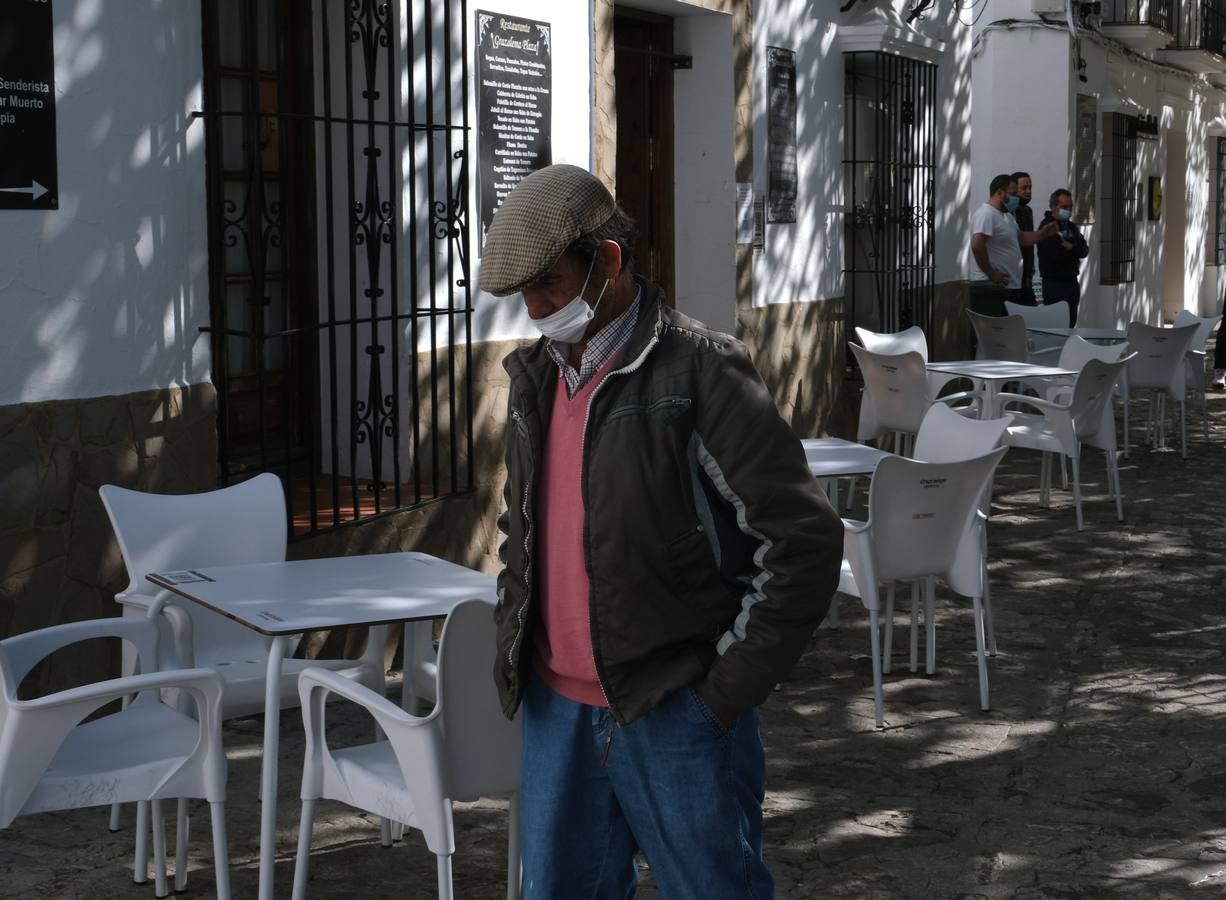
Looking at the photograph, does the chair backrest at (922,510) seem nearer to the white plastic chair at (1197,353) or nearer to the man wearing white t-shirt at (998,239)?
the white plastic chair at (1197,353)

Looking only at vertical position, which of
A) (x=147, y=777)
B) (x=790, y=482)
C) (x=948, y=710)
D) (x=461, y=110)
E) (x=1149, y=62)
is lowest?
(x=948, y=710)

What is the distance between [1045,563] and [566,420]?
5.79 m

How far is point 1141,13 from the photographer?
67.5ft

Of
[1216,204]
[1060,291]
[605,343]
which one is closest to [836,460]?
[605,343]

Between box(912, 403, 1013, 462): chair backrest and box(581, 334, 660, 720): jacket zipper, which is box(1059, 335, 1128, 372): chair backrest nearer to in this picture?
box(912, 403, 1013, 462): chair backrest

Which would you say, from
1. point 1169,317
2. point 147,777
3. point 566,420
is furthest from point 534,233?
point 1169,317

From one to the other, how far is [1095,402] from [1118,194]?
12.6m

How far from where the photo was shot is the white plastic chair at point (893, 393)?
8.74 m

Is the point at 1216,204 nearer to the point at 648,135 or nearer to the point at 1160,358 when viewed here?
the point at 1160,358

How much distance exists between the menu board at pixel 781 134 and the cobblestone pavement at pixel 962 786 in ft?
11.6

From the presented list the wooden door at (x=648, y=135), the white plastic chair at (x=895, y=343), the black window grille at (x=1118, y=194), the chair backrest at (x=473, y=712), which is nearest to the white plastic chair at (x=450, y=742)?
the chair backrest at (x=473, y=712)

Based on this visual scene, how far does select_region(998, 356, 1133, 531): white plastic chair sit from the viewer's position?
8.37 m

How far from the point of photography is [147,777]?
11.3 ft

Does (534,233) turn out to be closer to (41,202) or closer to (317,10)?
(41,202)
